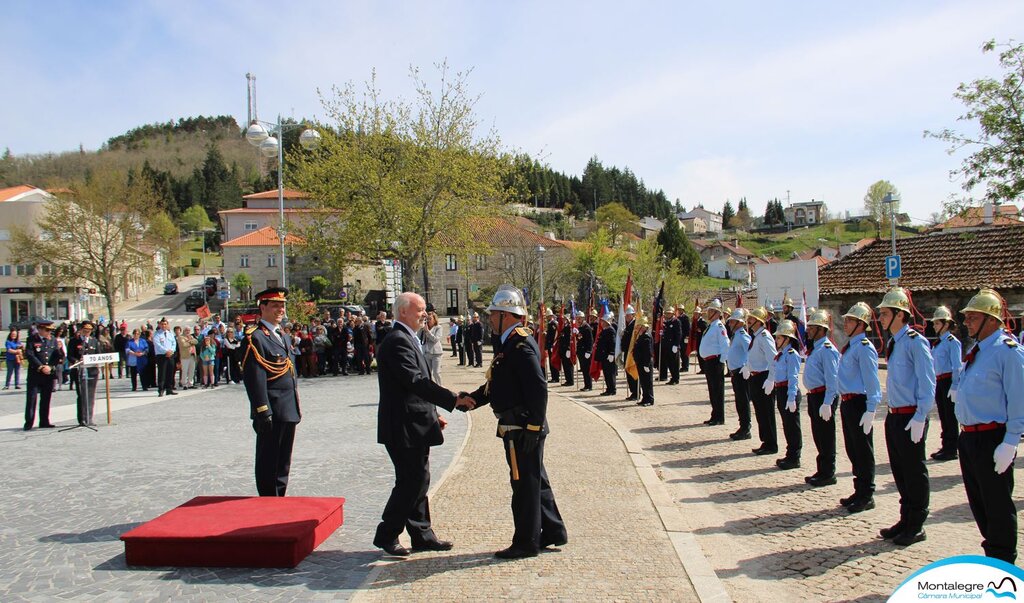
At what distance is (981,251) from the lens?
26672 mm

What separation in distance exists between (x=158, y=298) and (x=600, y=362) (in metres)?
70.3

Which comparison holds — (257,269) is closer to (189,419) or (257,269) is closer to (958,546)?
(189,419)

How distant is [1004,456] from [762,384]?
215 inches

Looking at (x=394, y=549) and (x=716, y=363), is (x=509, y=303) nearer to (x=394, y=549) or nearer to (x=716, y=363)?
(x=394, y=549)

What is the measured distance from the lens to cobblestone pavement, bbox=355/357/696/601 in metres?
4.90

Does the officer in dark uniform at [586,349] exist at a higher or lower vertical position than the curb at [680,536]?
higher

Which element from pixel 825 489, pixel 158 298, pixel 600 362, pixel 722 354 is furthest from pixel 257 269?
pixel 825 489

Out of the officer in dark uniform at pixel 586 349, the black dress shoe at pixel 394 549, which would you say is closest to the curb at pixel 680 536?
the black dress shoe at pixel 394 549

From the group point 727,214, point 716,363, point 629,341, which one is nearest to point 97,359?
point 629,341

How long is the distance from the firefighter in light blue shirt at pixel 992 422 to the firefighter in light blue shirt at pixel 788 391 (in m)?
3.81

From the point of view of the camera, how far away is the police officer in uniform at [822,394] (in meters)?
7.88

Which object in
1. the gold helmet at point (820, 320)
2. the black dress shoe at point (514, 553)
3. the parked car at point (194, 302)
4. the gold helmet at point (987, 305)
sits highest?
the parked car at point (194, 302)

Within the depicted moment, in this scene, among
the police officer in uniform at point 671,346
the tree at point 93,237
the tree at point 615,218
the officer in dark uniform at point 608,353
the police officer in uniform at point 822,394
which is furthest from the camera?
the tree at point 615,218

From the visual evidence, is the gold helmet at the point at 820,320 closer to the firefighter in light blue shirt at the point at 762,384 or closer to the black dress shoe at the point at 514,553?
the firefighter in light blue shirt at the point at 762,384
